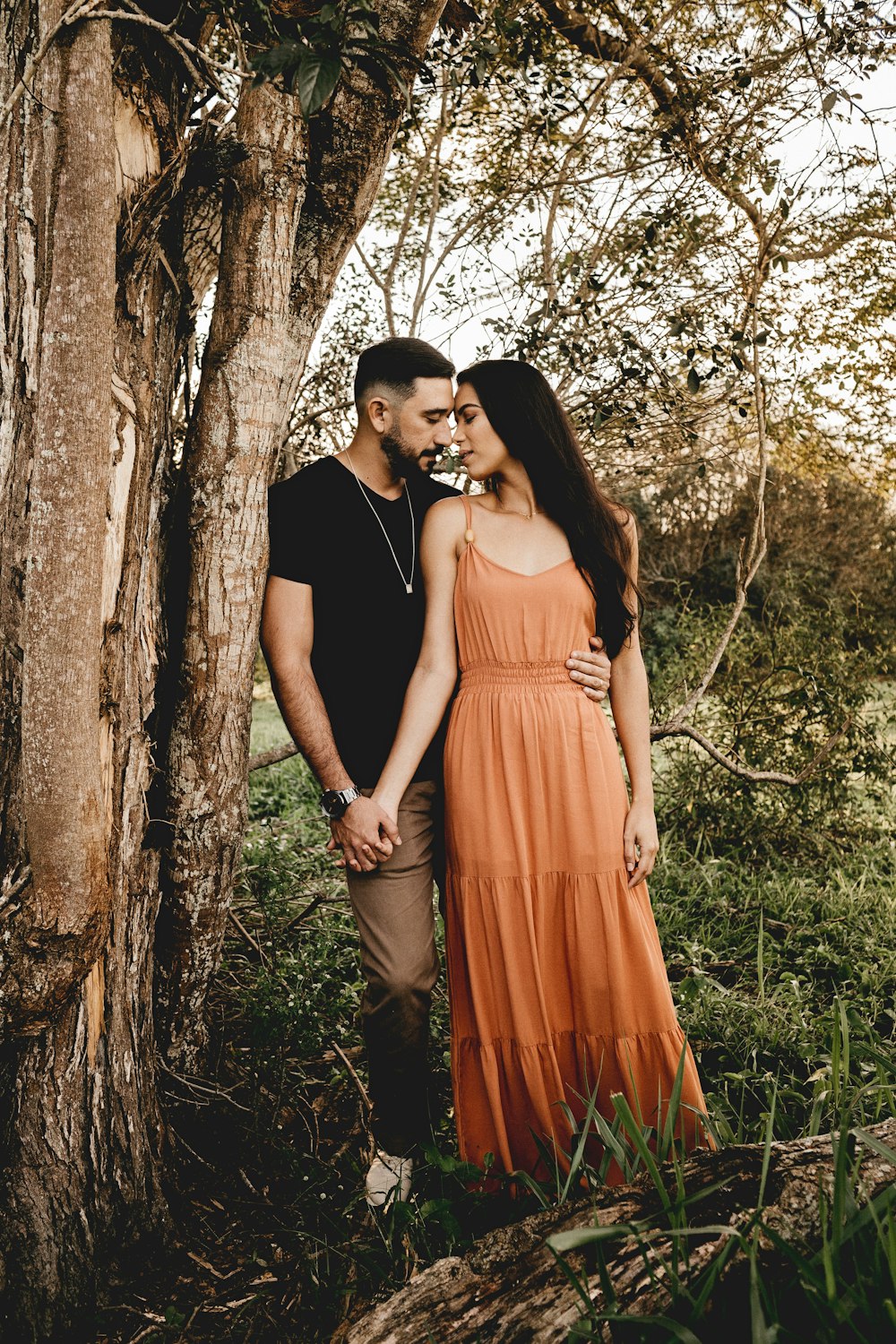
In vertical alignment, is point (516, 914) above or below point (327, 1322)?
above

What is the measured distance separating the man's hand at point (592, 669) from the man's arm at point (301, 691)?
28.0 inches

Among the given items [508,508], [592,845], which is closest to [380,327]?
[508,508]

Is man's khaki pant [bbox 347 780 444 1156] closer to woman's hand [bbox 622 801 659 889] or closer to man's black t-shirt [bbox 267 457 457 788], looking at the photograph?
man's black t-shirt [bbox 267 457 457 788]

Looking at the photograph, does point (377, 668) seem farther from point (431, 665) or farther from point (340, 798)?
point (340, 798)

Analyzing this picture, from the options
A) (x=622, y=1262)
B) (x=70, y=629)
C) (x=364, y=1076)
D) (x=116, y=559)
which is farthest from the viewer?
(x=364, y=1076)

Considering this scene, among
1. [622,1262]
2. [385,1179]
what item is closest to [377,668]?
[385,1179]

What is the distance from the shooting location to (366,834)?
99.0 inches

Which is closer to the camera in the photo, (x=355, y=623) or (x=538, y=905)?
(x=538, y=905)

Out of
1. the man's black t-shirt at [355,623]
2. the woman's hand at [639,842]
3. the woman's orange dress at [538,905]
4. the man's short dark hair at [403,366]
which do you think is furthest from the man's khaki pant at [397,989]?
the man's short dark hair at [403,366]

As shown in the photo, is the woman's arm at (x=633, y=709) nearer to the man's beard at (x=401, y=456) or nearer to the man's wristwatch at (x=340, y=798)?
the man's beard at (x=401, y=456)

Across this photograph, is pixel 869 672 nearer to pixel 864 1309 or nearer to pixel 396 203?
pixel 396 203

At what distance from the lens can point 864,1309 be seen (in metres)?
1.11

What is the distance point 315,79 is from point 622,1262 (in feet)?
6.25

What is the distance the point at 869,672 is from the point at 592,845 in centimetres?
361
